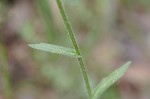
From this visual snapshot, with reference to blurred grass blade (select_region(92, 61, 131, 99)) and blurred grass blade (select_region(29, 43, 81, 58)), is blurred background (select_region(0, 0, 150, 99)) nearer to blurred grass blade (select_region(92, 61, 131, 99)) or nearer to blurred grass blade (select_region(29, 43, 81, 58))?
blurred grass blade (select_region(92, 61, 131, 99))

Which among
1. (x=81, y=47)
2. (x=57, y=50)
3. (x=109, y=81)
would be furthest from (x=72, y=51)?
(x=81, y=47)

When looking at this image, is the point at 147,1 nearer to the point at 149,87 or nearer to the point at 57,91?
the point at 149,87

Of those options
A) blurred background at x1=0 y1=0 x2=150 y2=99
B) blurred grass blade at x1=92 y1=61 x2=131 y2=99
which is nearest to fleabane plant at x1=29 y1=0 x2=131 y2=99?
blurred grass blade at x1=92 y1=61 x2=131 y2=99

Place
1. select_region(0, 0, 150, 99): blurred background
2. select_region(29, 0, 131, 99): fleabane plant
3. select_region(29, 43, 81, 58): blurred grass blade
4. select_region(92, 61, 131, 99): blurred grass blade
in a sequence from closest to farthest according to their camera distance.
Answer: select_region(29, 0, 131, 99): fleabane plant
select_region(29, 43, 81, 58): blurred grass blade
select_region(92, 61, 131, 99): blurred grass blade
select_region(0, 0, 150, 99): blurred background

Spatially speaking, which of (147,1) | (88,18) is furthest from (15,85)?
(147,1)

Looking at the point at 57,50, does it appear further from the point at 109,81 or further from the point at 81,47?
the point at 81,47

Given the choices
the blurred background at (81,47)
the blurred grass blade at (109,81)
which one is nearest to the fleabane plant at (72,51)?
the blurred grass blade at (109,81)

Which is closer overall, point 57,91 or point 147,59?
point 57,91

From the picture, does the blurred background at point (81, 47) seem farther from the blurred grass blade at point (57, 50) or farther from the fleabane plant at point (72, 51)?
the blurred grass blade at point (57, 50)
